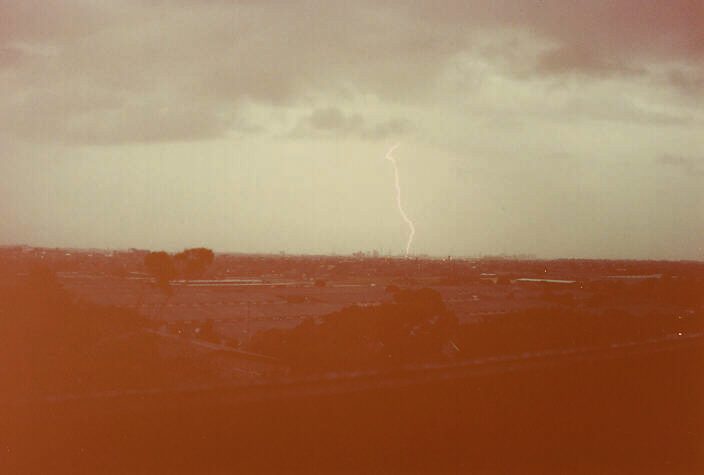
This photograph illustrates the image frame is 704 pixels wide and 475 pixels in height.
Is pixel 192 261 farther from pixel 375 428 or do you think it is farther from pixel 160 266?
pixel 375 428

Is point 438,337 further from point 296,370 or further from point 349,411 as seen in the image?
point 349,411

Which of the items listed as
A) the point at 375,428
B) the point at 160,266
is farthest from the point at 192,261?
the point at 375,428

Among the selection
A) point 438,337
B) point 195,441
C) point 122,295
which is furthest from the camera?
point 122,295

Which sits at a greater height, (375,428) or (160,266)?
(160,266)

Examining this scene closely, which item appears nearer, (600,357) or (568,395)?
(568,395)

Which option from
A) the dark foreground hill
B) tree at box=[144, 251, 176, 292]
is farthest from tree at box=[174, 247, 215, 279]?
the dark foreground hill

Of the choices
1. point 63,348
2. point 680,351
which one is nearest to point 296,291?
point 63,348

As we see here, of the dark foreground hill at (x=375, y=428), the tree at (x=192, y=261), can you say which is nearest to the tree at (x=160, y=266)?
the tree at (x=192, y=261)

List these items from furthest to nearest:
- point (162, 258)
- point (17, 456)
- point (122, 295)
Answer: point (162, 258) → point (122, 295) → point (17, 456)
